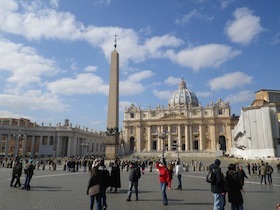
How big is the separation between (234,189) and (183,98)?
308 feet

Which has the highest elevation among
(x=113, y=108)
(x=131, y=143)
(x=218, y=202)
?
(x=131, y=143)

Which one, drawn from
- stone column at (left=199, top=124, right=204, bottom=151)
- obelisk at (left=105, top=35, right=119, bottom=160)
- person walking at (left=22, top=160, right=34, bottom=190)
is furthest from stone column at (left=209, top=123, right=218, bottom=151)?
person walking at (left=22, top=160, right=34, bottom=190)

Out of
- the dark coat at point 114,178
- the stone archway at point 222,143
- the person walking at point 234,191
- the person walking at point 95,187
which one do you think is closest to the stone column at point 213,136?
the stone archway at point 222,143

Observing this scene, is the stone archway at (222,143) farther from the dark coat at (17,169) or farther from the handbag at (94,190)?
the handbag at (94,190)

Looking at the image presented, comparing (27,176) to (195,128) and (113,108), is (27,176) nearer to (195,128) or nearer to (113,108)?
(113,108)

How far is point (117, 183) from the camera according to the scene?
9.61m

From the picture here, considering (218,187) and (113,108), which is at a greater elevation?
(113,108)

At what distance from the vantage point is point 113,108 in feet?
74.1

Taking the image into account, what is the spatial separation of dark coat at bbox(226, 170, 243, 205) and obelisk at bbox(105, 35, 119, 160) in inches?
698

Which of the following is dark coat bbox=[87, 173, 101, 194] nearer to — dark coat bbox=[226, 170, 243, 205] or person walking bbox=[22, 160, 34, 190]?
dark coat bbox=[226, 170, 243, 205]

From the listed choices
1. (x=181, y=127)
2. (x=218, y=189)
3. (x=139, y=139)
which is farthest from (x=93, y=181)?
(x=139, y=139)

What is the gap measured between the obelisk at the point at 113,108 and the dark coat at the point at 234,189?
698 inches

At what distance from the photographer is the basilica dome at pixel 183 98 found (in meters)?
96.7

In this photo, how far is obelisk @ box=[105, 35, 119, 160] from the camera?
22.6 metres
